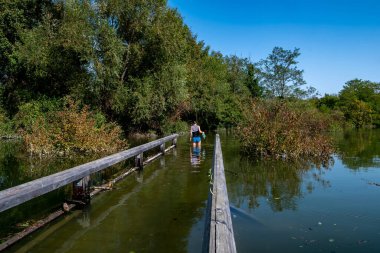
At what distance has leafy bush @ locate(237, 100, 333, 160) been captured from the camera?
1659cm

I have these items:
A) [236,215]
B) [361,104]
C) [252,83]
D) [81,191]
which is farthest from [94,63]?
[361,104]

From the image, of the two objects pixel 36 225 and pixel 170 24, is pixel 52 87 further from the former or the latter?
pixel 36 225

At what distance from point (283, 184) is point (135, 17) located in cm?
2015

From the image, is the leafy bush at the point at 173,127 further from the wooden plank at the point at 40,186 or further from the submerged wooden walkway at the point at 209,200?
the submerged wooden walkway at the point at 209,200

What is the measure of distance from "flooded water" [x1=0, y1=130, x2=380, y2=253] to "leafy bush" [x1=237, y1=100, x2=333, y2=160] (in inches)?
158

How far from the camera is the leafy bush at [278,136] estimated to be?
54.4 feet

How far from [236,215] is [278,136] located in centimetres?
982

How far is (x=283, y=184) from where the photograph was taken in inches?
429

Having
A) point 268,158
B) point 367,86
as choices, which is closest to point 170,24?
point 268,158

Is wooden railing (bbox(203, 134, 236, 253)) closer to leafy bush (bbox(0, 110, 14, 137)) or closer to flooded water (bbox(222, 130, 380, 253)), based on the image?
flooded water (bbox(222, 130, 380, 253))

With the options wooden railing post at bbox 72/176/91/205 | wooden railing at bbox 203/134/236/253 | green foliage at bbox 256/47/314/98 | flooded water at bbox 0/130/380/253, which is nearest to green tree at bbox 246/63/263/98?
green foliage at bbox 256/47/314/98

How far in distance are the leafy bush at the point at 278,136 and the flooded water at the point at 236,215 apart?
13.2 feet

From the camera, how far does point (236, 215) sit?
24.5 ft

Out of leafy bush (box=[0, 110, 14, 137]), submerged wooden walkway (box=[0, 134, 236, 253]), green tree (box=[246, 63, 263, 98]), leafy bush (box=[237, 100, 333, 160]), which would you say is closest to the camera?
submerged wooden walkway (box=[0, 134, 236, 253])
